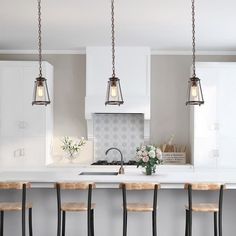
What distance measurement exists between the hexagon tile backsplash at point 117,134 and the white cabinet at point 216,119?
3.29 ft

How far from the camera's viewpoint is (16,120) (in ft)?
23.0

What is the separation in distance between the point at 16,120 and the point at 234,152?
3.36 metres

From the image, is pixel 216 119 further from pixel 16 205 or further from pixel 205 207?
pixel 16 205

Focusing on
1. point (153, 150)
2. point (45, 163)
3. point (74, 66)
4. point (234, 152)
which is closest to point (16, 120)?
point (45, 163)

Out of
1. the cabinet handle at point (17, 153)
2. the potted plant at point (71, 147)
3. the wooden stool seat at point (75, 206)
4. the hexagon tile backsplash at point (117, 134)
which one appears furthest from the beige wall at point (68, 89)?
the wooden stool seat at point (75, 206)

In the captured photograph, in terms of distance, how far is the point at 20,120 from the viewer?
702cm

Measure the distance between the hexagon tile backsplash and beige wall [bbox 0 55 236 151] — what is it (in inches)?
8.7

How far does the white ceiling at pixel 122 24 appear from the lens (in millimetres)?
4828

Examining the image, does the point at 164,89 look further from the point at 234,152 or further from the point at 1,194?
the point at 1,194

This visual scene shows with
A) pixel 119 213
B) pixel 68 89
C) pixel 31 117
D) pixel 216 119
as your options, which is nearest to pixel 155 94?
pixel 216 119

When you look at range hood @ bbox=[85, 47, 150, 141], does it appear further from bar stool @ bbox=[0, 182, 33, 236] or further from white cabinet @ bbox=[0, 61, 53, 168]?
bar stool @ bbox=[0, 182, 33, 236]

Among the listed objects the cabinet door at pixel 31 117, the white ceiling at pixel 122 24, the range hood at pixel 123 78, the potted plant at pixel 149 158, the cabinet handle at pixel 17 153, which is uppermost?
the white ceiling at pixel 122 24

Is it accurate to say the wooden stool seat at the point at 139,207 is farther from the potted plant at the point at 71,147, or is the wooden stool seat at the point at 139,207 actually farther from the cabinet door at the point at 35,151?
the potted plant at the point at 71,147

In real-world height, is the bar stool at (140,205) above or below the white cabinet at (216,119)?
below
